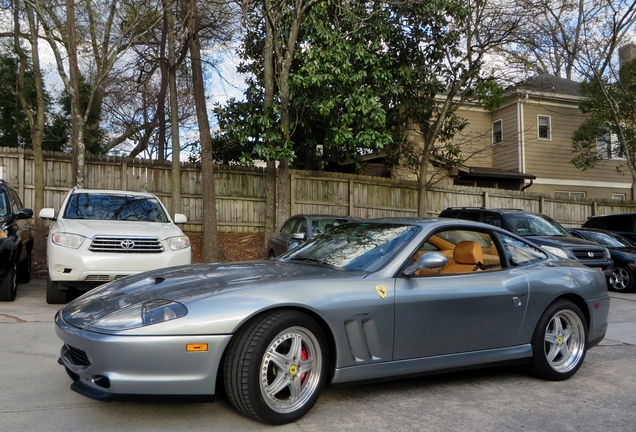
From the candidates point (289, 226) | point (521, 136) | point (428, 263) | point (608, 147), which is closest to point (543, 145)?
point (521, 136)

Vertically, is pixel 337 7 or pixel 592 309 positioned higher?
pixel 337 7

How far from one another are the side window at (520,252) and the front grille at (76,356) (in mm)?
3521

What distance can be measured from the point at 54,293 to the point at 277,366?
549 centimetres

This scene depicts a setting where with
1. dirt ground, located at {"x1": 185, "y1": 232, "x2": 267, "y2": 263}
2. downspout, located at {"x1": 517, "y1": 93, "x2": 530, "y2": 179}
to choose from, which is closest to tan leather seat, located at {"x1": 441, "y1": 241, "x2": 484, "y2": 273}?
dirt ground, located at {"x1": 185, "y1": 232, "x2": 267, "y2": 263}

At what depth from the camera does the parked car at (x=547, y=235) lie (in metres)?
10.5

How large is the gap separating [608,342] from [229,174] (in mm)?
11465

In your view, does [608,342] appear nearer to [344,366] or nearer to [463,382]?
[463,382]

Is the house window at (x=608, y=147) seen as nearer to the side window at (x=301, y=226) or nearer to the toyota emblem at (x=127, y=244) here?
the side window at (x=301, y=226)

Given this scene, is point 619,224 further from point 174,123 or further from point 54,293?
point 54,293

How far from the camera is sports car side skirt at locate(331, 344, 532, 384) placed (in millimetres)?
3754

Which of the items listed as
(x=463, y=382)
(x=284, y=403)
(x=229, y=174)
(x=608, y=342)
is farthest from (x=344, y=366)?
(x=229, y=174)

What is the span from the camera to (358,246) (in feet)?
14.8

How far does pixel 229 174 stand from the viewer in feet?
52.4

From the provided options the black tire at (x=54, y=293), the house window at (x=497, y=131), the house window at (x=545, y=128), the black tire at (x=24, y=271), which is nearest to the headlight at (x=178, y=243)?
the black tire at (x=54, y=293)
